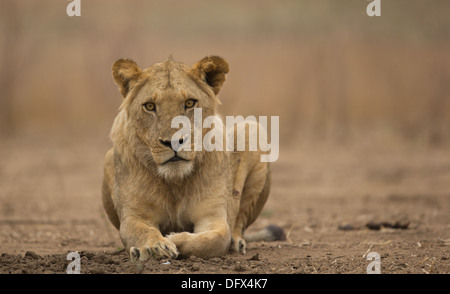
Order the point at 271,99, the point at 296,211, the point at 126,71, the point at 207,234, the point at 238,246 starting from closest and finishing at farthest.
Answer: the point at 207,234, the point at 126,71, the point at 238,246, the point at 296,211, the point at 271,99

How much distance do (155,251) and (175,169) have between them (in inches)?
25.2

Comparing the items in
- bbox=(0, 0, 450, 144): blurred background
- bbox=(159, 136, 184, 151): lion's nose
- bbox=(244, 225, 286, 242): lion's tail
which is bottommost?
bbox=(244, 225, 286, 242): lion's tail

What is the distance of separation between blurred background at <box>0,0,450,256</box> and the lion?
1.59 metres

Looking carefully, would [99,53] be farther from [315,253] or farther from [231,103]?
[315,253]

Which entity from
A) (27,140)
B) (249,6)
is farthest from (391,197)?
(249,6)

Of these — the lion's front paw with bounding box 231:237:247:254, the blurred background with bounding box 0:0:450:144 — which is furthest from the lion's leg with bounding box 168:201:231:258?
the blurred background with bounding box 0:0:450:144

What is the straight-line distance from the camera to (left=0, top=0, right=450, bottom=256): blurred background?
34.1ft

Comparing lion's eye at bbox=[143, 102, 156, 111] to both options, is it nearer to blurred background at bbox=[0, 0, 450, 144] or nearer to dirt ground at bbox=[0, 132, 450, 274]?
dirt ground at bbox=[0, 132, 450, 274]

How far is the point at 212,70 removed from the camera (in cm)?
588

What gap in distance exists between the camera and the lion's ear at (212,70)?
5809mm

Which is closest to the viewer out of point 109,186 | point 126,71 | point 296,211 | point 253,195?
point 126,71

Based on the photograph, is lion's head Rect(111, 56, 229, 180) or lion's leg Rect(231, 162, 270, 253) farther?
lion's leg Rect(231, 162, 270, 253)

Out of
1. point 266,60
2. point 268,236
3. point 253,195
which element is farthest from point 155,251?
point 266,60

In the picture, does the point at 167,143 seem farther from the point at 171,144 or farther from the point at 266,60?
the point at 266,60
